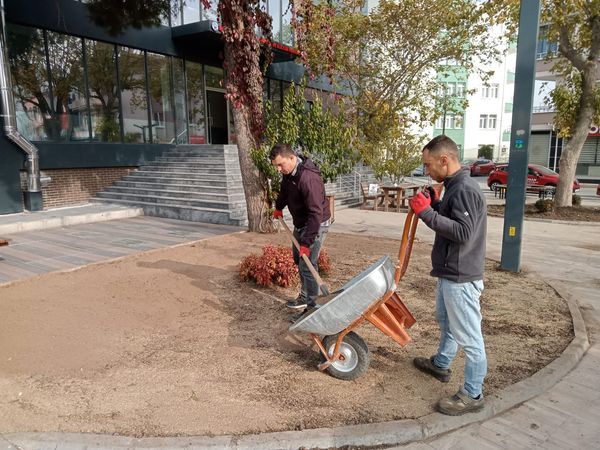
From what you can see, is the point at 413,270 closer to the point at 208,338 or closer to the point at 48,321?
the point at 208,338

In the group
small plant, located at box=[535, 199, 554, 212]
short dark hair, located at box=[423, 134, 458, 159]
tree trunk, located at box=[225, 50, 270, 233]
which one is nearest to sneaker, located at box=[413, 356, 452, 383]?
short dark hair, located at box=[423, 134, 458, 159]

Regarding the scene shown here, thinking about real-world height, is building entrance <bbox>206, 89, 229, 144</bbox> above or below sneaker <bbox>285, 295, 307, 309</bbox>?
above

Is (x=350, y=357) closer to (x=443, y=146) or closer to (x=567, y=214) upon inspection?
(x=443, y=146)

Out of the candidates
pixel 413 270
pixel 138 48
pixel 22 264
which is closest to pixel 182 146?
pixel 138 48

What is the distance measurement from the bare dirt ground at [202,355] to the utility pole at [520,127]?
62 cm

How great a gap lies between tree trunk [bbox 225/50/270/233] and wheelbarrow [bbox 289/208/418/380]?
543 cm

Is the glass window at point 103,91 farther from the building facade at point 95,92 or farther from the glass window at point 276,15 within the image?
the glass window at point 276,15

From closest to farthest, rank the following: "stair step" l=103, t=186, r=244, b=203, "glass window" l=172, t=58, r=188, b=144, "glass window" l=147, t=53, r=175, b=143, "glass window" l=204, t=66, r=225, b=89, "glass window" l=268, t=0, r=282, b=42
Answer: "stair step" l=103, t=186, r=244, b=203 → "glass window" l=147, t=53, r=175, b=143 → "glass window" l=172, t=58, r=188, b=144 → "glass window" l=204, t=66, r=225, b=89 → "glass window" l=268, t=0, r=282, b=42

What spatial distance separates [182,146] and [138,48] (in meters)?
3.49

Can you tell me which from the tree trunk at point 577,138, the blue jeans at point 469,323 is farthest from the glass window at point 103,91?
the tree trunk at point 577,138

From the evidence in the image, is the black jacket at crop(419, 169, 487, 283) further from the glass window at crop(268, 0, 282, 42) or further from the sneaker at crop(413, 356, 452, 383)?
the glass window at crop(268, 0, 282, 42)

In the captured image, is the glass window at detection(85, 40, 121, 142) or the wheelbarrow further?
the glass window at detection(85, 40, 121, 142)

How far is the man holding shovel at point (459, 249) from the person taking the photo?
2.71m

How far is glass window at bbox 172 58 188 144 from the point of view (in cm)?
1589
